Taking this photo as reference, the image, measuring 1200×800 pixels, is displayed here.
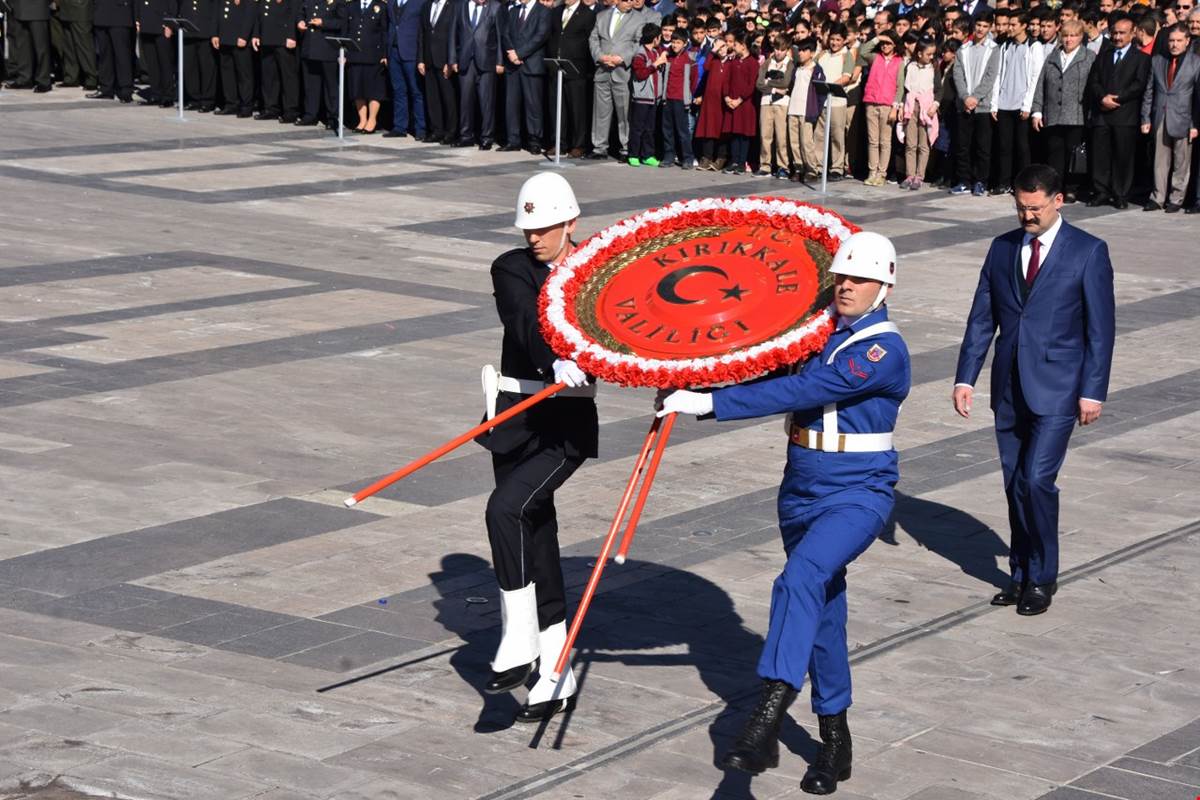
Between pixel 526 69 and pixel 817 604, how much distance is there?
19.9 metres

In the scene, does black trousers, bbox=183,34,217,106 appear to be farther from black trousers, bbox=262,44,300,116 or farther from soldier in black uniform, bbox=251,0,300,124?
black trousers, bbox=262,44,300,116

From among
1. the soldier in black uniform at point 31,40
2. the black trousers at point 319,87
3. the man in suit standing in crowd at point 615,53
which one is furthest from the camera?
the soldier in black uniform at point 31,40

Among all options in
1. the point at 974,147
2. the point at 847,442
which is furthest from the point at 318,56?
the point at 847,442

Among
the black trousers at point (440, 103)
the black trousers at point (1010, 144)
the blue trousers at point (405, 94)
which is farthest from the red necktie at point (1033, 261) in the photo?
the blue trousers at point (405, 94)

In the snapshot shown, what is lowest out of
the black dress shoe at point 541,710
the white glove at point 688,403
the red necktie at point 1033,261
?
the black dress shoe at point 541,710

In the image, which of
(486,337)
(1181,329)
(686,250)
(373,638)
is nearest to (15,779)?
(373,638)

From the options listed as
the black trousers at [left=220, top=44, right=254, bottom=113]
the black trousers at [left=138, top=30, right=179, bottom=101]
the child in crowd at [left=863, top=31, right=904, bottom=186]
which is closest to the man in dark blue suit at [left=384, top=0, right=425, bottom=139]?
the black trousers at [left=220, top=44, right=254, bottom=113]

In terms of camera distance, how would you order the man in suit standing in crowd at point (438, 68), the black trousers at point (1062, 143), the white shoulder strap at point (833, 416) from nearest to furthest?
the white shoulder strap at point (833, 416) < the black trousers at point (1062, 143) < the man in suit standing in crowd at point (438, 68)

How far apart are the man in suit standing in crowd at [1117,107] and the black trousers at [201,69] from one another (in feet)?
42.7

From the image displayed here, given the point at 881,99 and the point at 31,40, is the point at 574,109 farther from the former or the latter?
the point at 31,40

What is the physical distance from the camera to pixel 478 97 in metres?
26.7

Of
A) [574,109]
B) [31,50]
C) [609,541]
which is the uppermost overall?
[31,50]

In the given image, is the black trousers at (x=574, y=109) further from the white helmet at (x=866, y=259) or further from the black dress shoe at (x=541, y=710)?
the white helmet at (x=866, y=259)

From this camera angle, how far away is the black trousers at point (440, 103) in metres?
26.8
